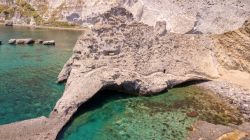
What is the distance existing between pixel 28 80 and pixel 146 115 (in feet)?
72.5

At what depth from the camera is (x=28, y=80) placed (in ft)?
171

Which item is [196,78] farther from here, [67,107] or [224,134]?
[67,107]

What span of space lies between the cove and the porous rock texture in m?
1.72

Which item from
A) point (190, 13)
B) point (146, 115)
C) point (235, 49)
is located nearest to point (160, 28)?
point (235, 49)

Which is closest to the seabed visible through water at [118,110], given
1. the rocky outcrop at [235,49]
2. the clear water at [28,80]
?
the clear water at [28,80]

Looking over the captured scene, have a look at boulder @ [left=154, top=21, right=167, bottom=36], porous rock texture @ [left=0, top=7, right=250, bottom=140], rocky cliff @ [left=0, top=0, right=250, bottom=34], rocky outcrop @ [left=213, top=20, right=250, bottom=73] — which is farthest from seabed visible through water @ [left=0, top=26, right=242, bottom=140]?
rocky cliff @ [left=0, top=0, right=250, bottom=34]

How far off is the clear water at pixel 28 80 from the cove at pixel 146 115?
5.70m

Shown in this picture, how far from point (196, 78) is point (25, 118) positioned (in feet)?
89.6

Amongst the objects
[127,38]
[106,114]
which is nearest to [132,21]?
[127,38]

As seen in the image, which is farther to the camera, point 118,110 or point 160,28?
point 160,28

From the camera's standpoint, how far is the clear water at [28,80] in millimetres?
39347

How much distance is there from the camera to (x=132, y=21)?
5009cm

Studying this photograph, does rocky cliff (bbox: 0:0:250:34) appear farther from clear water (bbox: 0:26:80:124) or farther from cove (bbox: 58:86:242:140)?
clear water (bbox: 0:26:80:124)

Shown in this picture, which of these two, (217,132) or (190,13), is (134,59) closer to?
(217,132)
